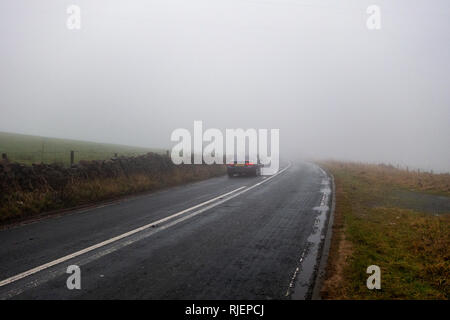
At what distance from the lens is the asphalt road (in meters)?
4.06

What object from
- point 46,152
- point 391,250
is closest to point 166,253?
point 391,250

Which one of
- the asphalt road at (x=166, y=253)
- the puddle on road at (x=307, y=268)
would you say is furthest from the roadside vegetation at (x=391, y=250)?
the asphalt road at (x=166, y=253)

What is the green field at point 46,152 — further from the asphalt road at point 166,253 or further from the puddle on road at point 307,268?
the puddle on road at point 307,268

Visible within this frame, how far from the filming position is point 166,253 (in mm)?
5512

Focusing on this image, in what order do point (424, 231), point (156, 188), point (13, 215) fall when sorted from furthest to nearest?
1. point (156, 188)
2. point (13, 215)
3. point (424, 231)

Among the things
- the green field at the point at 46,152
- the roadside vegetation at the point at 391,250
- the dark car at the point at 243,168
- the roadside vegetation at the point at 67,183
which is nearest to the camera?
the roadside vegetation at the point at 391,250

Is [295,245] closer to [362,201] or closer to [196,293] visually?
[196,293]

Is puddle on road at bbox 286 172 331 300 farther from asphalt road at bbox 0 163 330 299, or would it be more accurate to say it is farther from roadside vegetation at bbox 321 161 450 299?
roadside vegetation at bbox 321 161 450 299

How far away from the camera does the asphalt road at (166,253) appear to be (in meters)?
4.06

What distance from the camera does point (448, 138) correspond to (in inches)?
4968
